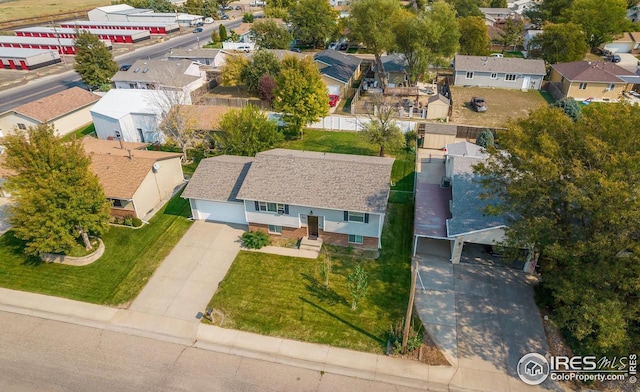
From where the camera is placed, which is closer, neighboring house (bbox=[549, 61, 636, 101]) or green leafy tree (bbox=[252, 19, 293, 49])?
neighboring house (bbox=[549, 61, 636, 101])

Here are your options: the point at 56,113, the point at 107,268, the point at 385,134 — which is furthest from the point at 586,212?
the point at 56,113

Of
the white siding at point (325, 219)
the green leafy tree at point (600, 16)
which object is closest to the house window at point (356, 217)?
the white siding at point (325, 219)

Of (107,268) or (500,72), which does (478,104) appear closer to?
(500,72)

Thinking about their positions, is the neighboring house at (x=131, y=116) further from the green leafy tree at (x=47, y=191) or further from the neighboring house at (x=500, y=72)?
the neighboring house at (x=500, y=72)

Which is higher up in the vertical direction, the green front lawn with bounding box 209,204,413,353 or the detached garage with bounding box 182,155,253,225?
the detached garage with bounding box 182,155,253,225

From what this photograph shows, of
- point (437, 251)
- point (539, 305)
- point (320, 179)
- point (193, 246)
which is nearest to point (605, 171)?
point (539, 305)

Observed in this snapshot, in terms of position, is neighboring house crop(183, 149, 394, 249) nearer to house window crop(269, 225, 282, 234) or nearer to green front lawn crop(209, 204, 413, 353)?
house window crop(269, 225, 282, 234)

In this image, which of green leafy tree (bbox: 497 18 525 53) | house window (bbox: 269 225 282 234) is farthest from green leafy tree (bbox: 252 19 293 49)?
house window (bbox: 269 225 282 234)
